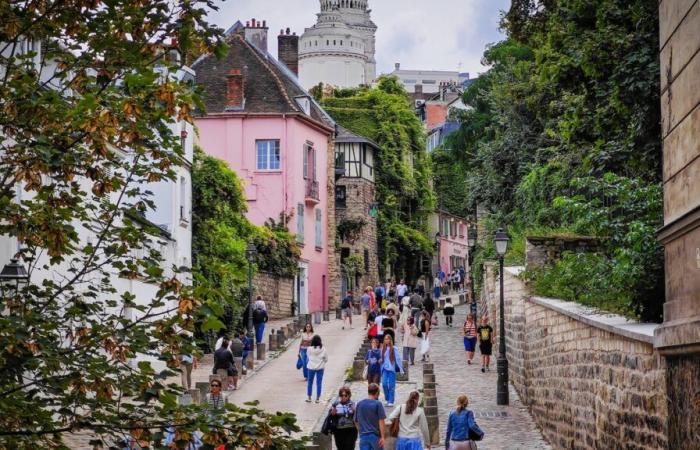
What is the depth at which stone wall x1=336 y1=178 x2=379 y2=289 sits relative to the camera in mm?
71375

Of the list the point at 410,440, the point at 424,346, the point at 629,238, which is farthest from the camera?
the point at 424,346

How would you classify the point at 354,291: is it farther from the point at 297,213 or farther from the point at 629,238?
the point at 629,238

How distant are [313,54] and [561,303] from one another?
13786 cm

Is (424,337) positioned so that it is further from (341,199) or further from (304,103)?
(341,199)

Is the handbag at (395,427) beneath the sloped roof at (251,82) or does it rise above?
beneath

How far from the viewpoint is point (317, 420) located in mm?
26625

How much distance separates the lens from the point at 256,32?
66.5 metres

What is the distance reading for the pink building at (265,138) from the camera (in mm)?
60562

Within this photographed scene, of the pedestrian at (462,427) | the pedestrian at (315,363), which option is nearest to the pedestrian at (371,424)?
the pedestrian at (462,427)

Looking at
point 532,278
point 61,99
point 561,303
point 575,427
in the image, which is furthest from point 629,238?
point 532,278

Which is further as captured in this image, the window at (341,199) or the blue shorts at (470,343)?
the window at (341,199)

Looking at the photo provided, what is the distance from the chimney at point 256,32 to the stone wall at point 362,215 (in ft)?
30.0

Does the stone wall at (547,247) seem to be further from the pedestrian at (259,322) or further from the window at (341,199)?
the window at (341,199)

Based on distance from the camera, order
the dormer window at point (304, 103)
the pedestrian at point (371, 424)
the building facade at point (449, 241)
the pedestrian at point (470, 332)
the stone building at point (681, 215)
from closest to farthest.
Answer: the stone building at point (681, 215)
the pedestrian at point (371, 424)
the pedestrian at point (470, 332)
the dormer window at point (304, 103)
the building facade at point (449, 241)
